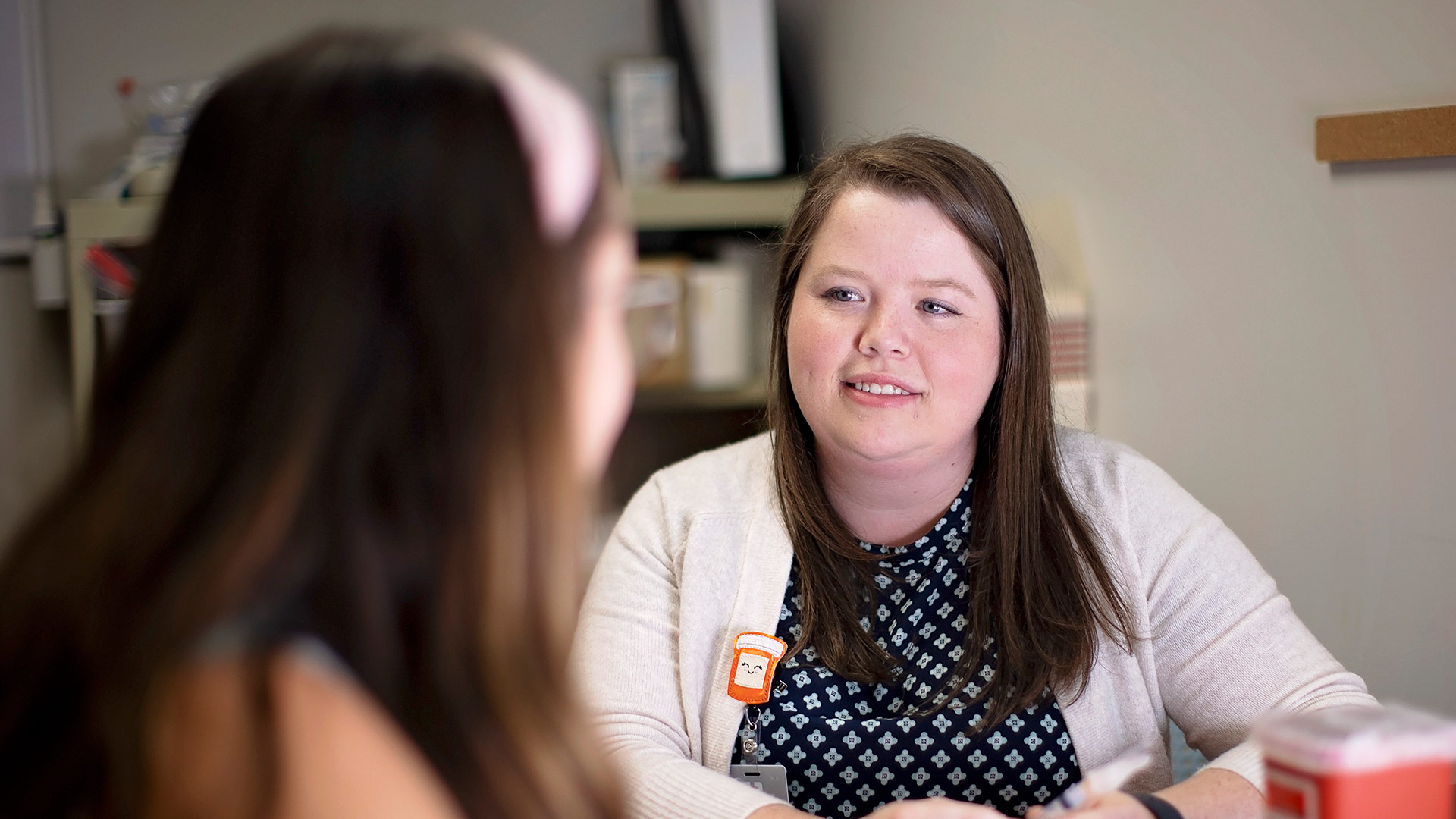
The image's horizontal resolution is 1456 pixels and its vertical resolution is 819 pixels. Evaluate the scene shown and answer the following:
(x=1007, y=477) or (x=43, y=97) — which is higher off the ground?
(x=43, y=97)

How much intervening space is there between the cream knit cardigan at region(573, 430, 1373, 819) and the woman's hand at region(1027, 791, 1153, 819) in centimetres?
18

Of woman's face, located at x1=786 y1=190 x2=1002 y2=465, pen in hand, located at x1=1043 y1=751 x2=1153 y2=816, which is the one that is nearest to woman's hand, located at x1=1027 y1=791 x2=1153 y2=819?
pen in hand, located at x1=1043 y1=751 x2=1153 y2=816

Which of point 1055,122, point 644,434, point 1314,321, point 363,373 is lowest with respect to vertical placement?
point 644,434

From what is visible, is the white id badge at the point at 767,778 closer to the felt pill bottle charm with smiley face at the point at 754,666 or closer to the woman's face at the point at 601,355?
the felt pill bottle charm with smiley face at the point at 754,666

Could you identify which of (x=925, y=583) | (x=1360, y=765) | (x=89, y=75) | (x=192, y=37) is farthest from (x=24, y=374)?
(x=1360, y=765)

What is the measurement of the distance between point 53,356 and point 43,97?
23.4 inches

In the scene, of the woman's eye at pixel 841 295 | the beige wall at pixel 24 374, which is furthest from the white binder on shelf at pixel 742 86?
the beige wall at pixel 24 374

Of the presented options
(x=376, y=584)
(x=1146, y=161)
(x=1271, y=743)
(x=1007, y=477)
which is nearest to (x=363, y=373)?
(x=376, y=584)

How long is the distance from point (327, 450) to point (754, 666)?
0.79 metres

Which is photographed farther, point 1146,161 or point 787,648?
point 1146,161

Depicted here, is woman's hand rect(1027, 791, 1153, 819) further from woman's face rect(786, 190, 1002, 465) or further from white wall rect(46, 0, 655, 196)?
white wall rect(46, 0, 655, 196)

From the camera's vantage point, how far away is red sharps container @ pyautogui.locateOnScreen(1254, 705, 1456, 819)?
2.43 feet

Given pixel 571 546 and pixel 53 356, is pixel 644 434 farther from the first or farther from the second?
pixel 571 546

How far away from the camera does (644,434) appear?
3064mm
